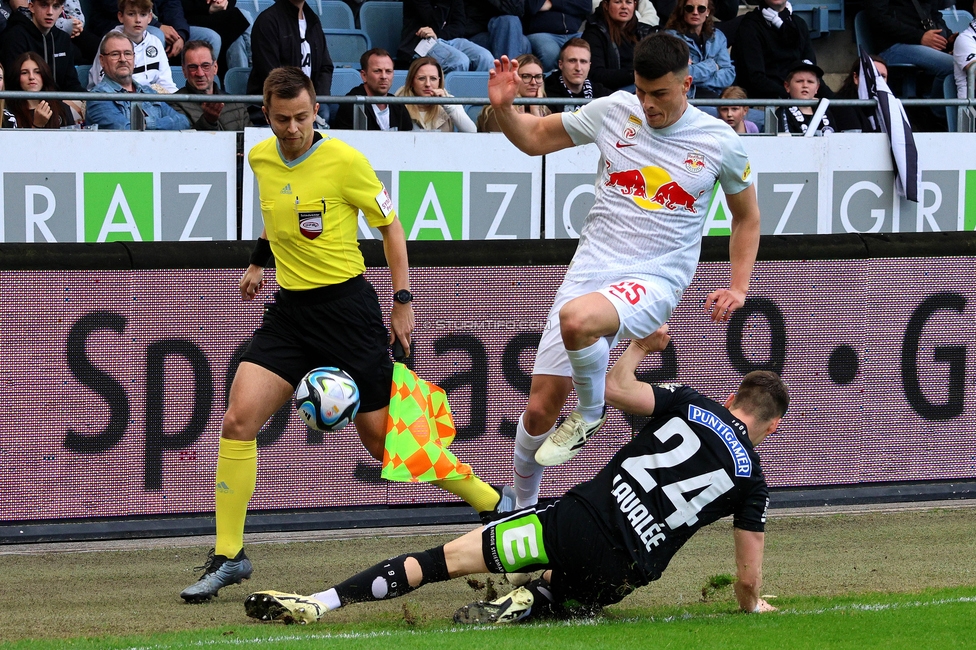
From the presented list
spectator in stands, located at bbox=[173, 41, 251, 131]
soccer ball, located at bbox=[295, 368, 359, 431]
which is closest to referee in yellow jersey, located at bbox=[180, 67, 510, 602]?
soccer ball, located at bbox=[295, 368, 359, 431]

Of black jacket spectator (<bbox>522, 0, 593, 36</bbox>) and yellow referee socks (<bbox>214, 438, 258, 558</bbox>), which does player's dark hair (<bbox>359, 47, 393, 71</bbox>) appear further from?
yellow referee socks (<bbox>214, 438, 258, 558</bbox>)

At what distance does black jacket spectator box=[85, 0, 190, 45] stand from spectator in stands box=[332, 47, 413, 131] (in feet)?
6.05

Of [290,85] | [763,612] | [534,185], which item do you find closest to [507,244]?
[534,185]

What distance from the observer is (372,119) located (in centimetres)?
959

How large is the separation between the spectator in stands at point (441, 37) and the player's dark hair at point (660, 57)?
20.1ft

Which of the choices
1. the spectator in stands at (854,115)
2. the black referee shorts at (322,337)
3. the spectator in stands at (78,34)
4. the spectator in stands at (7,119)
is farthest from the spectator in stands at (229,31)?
the black referee shorts at (322,337)

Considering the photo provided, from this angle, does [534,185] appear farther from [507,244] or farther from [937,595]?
[937,595]

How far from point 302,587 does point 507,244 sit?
8.23 ft

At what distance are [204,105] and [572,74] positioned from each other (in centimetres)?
311

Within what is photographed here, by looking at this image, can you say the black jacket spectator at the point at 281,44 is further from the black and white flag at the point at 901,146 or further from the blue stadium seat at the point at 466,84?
the black and white flag at the point at 901,146

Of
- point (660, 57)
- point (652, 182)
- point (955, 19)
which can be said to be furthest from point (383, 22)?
point (660, 57)

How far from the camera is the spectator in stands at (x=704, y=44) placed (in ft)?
38.8

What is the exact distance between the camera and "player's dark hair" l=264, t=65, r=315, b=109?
5.39 metres

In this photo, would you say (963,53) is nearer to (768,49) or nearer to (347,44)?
(768,49)
